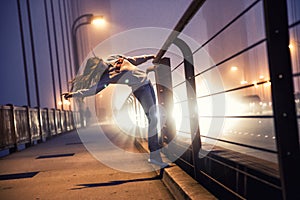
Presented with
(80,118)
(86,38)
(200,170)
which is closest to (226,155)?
(200,170)

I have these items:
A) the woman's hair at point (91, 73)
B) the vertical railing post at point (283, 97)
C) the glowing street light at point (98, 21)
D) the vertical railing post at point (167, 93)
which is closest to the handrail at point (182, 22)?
the vertical railing post at point (167, 93)

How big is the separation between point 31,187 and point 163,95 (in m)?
2.22

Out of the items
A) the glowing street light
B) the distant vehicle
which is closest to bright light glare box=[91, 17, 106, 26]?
the glowing street light

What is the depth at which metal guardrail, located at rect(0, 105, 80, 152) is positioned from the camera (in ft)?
34.8

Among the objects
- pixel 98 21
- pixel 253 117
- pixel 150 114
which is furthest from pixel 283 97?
pixel 98 21

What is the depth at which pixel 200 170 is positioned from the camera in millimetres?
3918

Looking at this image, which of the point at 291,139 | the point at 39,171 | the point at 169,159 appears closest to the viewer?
the point at 291,139

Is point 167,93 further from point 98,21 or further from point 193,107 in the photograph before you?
point 98,21

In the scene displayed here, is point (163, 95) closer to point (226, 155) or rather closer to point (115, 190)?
point (226, 155)

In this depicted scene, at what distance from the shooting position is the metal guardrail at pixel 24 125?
10617mm

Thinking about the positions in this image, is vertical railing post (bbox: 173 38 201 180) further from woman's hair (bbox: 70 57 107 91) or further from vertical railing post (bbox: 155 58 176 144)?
vertical railing post (bbox: 155 58 176 144)

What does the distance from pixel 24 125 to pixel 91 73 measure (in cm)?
819

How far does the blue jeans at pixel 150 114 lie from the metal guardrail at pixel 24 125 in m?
5.79

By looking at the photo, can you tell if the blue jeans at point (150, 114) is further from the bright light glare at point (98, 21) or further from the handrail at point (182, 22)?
the bright light glare at point (98, 21)
